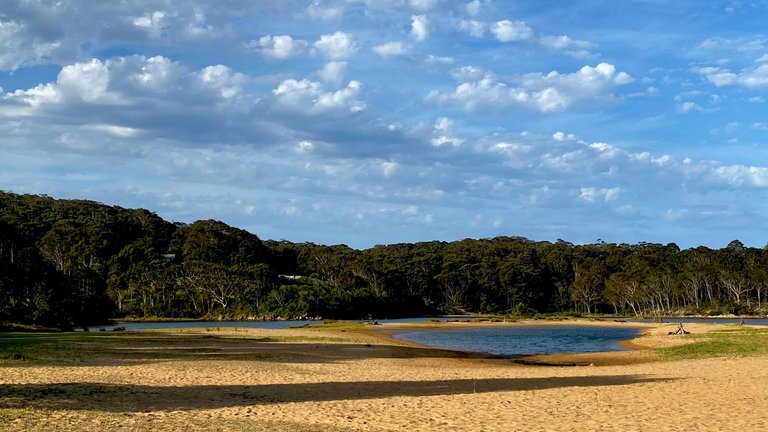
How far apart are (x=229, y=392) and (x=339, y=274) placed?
144m

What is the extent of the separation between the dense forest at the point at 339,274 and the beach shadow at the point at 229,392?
70497 mm

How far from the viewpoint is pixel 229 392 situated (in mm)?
20625

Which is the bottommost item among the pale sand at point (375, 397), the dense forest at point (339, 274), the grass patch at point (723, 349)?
the grass patch at point (723, 349)

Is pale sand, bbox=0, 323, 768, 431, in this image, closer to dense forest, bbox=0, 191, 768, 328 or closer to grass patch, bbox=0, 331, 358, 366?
grass patch, bbox=0, 331, 358, 366

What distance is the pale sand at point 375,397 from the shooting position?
15.6 m

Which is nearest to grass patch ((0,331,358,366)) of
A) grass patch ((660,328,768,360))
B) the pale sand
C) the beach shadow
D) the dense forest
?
the pale sand

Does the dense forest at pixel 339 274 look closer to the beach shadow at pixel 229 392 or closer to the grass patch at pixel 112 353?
the grass patch at pixel 112 353

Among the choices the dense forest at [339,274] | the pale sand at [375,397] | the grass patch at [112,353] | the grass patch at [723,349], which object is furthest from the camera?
the dense forest at [339,274]

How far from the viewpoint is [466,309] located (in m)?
168

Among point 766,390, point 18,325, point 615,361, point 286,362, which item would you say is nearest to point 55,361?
point 286,362

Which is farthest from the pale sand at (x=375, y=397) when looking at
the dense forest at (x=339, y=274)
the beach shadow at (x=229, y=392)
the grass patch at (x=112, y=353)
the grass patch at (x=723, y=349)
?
the dense forest at (x=339, y=274)

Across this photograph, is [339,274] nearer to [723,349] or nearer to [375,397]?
[723,349]

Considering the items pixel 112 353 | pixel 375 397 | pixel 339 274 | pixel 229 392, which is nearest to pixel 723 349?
pixel 375 397

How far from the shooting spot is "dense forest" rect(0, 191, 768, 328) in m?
128
